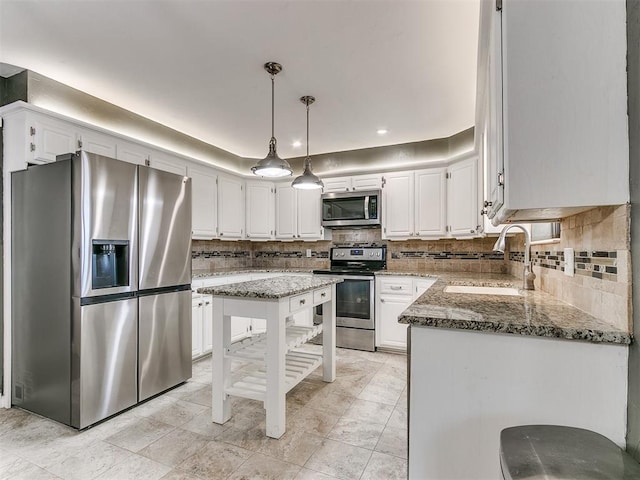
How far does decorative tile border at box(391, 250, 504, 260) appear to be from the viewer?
3.91 metres

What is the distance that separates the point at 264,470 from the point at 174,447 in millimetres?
599

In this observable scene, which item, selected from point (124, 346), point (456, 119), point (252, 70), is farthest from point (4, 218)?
point (456, 119)

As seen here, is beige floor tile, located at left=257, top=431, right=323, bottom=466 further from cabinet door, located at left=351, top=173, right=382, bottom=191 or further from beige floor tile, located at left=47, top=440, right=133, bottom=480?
cabinet door, located at left=351, top=173, right=382, bottom=191

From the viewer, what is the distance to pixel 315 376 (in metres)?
3.07

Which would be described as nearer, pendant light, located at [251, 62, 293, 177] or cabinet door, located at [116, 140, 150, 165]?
pendant light, located at [251, 62, 293, 177]

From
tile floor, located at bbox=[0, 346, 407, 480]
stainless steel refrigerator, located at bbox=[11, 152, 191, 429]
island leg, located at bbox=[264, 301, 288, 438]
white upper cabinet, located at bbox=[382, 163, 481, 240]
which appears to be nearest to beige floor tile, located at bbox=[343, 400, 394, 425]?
tile floor, located at bbox=[0, 346, 407, 480]

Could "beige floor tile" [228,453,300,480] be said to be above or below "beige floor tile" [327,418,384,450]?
above

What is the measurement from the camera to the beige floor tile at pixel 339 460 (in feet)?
5.76

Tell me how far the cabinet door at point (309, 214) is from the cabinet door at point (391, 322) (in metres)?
1.31

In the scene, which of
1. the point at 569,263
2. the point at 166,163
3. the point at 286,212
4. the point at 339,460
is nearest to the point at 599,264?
the point at 569,263

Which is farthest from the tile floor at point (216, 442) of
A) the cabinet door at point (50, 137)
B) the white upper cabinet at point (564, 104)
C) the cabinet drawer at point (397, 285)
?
the cabinet door at point (50, 137)

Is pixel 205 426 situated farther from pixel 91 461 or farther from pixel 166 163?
pixel 166 163

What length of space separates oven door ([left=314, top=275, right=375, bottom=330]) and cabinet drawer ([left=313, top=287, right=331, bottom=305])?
968 mm

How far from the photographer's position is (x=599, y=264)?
114 centimetres
